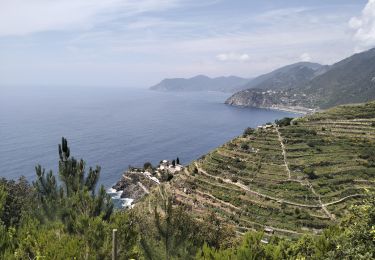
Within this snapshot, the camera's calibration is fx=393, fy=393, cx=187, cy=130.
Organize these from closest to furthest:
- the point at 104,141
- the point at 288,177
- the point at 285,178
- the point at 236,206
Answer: the point at 236,206 → the point at 285,178 → the point at 288,177 → the point at 104,141

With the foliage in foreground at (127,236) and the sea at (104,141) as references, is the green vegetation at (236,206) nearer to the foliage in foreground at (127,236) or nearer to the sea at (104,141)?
the foliage in foreground at (127,236)

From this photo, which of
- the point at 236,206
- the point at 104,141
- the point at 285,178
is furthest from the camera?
the point at 104,141

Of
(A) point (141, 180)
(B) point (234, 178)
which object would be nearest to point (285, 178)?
(B) point (234, 178)

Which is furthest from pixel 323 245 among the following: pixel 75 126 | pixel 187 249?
pixel 75 126

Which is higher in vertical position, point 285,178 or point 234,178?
point 285,178

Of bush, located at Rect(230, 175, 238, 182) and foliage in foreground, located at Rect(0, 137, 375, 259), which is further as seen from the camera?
bush, located at Rect(230, 175, 238, 182)

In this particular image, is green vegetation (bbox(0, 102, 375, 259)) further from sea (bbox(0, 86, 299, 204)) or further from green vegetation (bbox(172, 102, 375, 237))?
sea (bbox(0, 86, 299, 204))

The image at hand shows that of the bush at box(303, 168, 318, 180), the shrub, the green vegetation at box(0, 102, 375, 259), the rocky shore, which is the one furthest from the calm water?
the bush at box(303, 168, 318, 180)

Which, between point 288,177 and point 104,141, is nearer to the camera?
point 288,177

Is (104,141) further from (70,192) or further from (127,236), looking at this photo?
(127,236)
